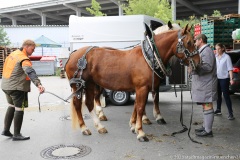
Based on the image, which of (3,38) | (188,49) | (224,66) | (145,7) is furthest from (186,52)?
(3,38)

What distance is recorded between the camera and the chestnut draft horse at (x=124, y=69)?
195 inches

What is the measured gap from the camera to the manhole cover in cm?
440

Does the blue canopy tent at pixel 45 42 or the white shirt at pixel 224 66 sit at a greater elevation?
the blue canopy tent at pixel 45 42

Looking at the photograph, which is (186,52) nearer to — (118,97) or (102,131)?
(102,131)

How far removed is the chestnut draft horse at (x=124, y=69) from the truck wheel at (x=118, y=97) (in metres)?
2.89

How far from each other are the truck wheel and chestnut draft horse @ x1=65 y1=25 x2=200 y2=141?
289 cm

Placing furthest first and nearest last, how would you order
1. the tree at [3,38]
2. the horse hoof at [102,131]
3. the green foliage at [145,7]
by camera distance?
1. the tree at [3,38]
2. the green foliage at [145,7]
3. the horse hoof at [102,131]

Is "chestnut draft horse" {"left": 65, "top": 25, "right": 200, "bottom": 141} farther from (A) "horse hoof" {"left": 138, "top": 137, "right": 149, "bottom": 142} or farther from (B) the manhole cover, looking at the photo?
(B) the manhole cover

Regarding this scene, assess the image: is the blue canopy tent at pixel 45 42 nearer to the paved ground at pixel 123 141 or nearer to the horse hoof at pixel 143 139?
the paved ground at pixel 123 141

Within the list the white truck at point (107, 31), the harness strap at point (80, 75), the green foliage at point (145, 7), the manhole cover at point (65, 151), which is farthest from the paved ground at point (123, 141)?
the green foliage at point (145, 7)

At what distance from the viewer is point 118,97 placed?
28.9ft

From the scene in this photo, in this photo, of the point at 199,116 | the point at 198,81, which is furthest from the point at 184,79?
the point at 198,81

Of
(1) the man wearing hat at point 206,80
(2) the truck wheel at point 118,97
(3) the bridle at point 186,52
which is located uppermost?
(3) the bridle at point 186,52

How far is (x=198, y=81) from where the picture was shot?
513cm
